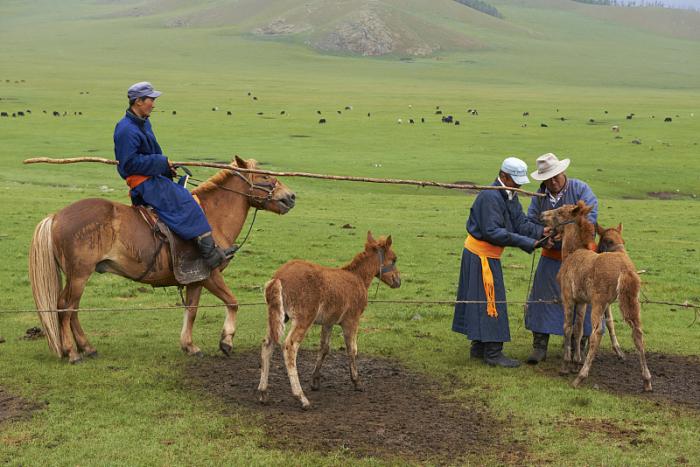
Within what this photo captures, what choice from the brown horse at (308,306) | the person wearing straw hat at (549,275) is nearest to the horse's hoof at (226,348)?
the brown horse at (308,306)

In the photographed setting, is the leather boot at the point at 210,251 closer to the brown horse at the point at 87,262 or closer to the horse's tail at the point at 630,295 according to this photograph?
the brown horse at the point at 87,262

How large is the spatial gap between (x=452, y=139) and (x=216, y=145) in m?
13.7

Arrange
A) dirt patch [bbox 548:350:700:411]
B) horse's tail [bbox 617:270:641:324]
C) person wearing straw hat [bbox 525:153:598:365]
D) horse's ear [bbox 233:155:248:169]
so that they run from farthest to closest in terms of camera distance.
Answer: horse's ear [bbox 233:155:248:169], person wearing straw hat [bbox 525:153:598:365], dirt patch [bbox 548:350:700:411], horse's tail [bbox 617:270:641:324]

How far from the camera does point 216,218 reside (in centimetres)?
1168

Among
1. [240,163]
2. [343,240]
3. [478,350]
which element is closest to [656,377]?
[478,350]

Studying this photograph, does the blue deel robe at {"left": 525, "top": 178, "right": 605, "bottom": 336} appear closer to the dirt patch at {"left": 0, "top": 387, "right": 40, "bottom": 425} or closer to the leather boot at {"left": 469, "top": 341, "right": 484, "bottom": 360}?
the leather boot at {"left": 469, "top": 341, "right": 484, "bottom": 360}

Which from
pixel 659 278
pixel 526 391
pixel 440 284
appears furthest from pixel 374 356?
pixel 659 278

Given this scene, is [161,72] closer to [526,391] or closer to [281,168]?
[281,168]

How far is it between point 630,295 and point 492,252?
1922mm

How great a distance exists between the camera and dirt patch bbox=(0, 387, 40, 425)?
8664 mm

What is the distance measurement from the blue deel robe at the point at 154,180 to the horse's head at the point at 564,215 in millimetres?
4299

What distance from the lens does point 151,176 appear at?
35.5 feet

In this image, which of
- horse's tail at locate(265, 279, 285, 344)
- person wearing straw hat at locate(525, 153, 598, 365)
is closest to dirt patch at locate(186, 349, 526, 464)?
horse's tail at locate(265, 279, 285, 344)

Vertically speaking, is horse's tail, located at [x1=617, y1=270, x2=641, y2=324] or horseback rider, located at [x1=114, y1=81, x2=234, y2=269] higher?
horseback rider, located at [x1=114, y1=81, x2=234, y2=269]
